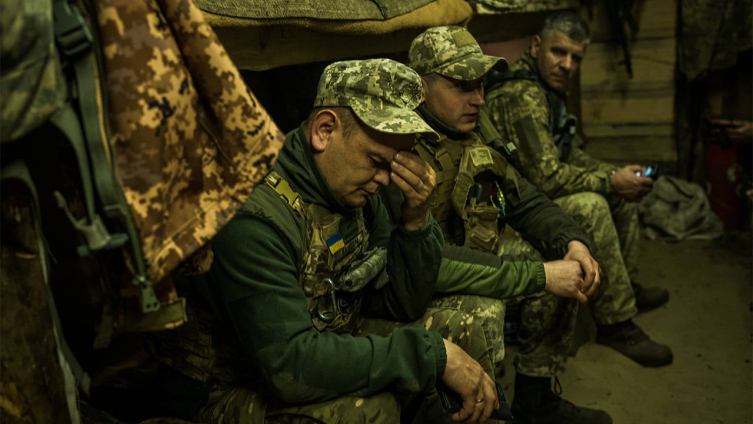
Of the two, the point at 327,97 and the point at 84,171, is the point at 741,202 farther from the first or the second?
the point at 84,171

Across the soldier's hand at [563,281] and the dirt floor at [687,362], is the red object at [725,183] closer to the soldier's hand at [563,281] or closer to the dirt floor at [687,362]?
the dirt floor at [687,362]

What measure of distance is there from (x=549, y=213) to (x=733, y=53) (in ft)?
10.1

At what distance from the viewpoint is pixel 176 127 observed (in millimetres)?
1098

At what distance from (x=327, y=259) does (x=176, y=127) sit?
823 millimetres

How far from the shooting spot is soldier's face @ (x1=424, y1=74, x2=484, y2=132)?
9.25 ft

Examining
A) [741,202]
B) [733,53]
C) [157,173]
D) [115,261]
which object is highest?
[157,173]

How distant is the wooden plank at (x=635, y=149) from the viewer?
17.9 feet

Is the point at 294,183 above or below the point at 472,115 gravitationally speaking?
above

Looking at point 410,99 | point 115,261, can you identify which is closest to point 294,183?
point 410,99

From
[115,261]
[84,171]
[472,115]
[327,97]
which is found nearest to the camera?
[84,171]

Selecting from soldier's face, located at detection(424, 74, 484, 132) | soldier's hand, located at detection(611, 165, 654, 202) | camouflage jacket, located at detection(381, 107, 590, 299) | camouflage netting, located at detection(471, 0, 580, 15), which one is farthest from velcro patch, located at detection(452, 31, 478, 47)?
soldier's hand, located at detection(611, 165, 654, 202)

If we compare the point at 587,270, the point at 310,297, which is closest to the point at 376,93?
the point at 310,297

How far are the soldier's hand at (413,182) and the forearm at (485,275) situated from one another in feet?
1.28

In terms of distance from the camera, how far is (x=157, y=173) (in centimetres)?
107
